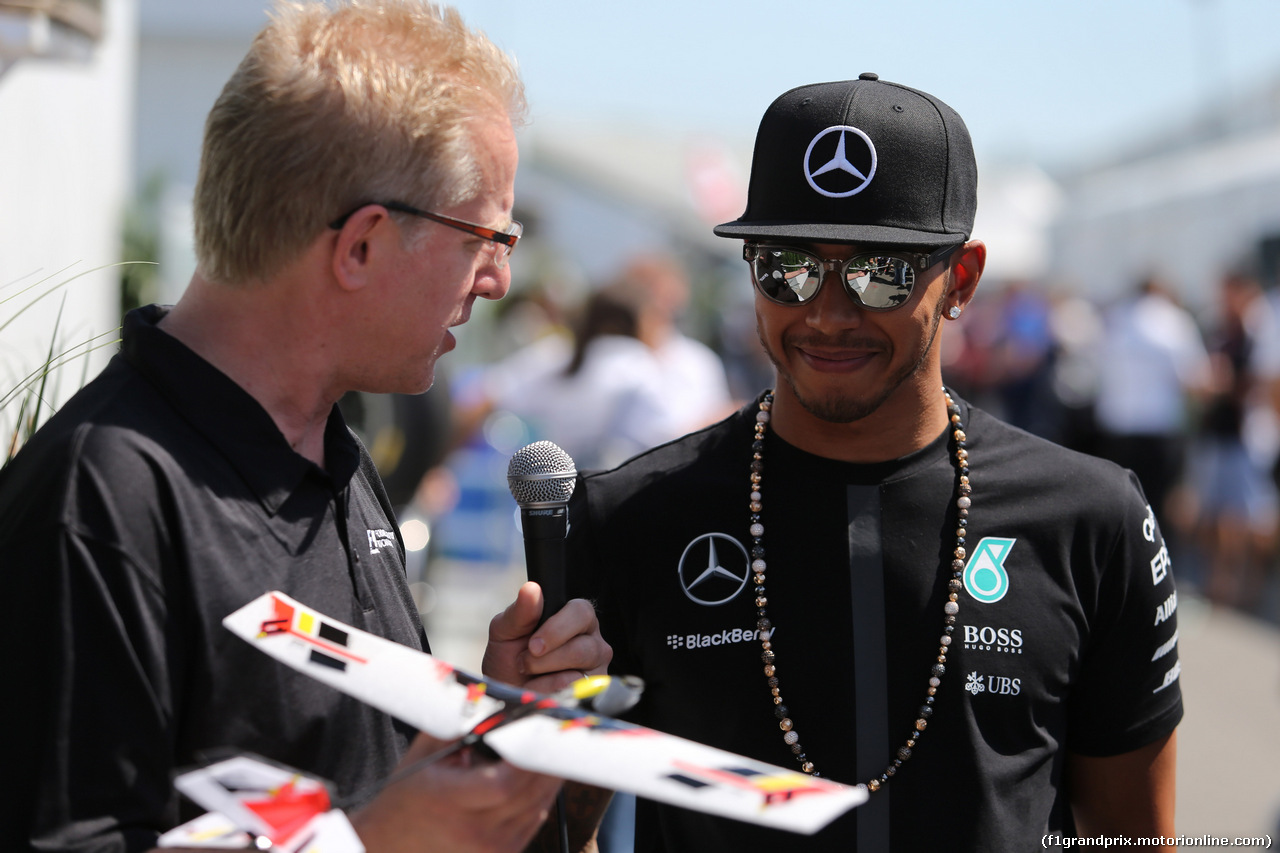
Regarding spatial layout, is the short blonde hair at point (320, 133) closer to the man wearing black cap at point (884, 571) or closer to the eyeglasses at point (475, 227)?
the eyeglasses at point (475, 227)

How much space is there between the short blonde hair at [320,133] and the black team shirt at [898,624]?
849mm

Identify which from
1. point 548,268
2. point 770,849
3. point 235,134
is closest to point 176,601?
point 235,134

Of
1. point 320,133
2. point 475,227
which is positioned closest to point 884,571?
A: point 475,227

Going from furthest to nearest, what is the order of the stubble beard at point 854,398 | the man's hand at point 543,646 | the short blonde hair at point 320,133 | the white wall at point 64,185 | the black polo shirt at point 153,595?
the white wall at point 64,185, the stubble beard at point 854,398, the man's hand at point 543,646, the short blonde hair at point 320,133, the black polo shirt at point 153,595

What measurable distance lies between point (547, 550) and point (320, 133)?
27.9 inches

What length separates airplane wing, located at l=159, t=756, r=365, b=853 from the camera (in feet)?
4.03

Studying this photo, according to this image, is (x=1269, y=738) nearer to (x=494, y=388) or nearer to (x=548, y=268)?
(x=494, y=388)

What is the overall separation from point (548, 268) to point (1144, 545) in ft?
53.9

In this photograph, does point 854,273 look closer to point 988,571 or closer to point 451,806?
point 988,571

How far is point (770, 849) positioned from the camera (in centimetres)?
206

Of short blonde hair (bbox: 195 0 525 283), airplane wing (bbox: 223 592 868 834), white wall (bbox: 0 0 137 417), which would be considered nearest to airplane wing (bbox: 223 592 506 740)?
airplane wing (bbox: 223 592 868 834)

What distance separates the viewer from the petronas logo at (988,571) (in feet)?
7.11

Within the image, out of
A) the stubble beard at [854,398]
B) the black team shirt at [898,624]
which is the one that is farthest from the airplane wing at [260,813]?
the stubble beard at [854,398]

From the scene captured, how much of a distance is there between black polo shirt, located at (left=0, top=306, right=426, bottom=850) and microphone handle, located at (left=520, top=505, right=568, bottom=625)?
26 cm
